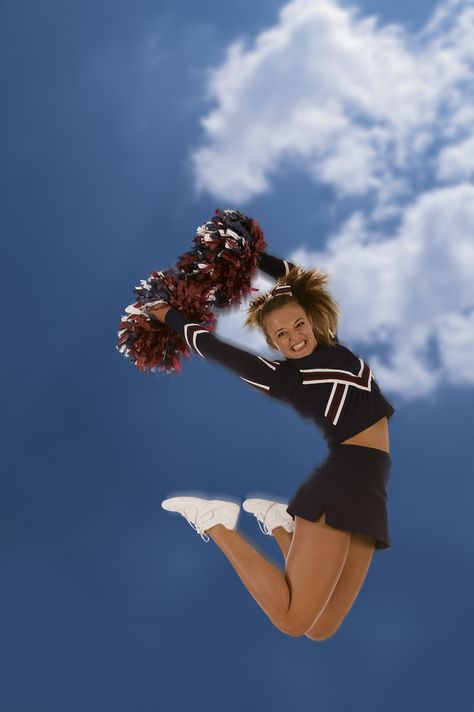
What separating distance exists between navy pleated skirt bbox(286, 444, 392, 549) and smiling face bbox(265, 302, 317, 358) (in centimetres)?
57

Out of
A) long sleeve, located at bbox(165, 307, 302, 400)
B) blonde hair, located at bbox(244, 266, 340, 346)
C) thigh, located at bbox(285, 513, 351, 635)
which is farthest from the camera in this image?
blonde hair, located at bbox(244, 266, 340, 346)

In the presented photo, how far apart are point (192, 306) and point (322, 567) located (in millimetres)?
1636

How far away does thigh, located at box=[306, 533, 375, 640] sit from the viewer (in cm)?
428

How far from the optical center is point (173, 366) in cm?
475

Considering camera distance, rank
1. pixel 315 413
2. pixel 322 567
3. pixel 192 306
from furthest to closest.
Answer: pixel 192 306 < pixel 315 413 < pixel 322 567

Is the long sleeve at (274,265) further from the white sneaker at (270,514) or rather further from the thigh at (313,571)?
the thigh at (313,571)

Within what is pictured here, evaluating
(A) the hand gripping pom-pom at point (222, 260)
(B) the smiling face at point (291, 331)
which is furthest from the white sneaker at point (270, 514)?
(A) the hand gripping pom-pom at point (222, 260)

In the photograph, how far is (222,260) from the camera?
4.72 m

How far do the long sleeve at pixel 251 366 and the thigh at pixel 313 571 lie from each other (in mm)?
721

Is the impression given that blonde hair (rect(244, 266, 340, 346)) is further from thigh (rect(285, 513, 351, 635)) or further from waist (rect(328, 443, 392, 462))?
thigh (rect(285, 513, 351, 635))

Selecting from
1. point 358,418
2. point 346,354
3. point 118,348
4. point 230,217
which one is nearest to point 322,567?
point 358,418

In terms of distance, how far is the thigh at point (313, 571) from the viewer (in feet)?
13.0

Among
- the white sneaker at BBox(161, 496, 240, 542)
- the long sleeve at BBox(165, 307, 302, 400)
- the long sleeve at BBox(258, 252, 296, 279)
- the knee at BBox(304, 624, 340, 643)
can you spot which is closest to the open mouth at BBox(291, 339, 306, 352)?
the long sleeve at BBox(165, 307, 302, 400)

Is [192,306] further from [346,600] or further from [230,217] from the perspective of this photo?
[346,600]
